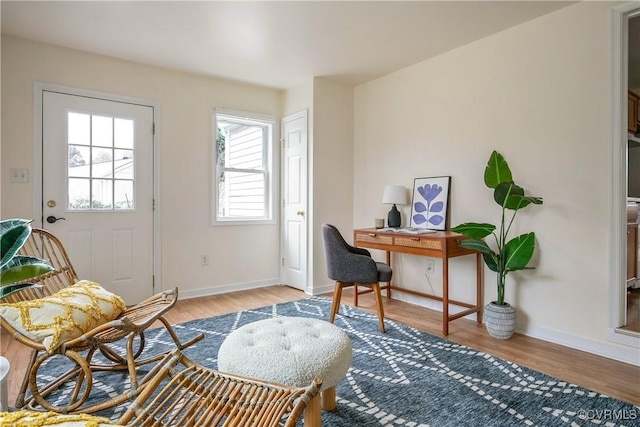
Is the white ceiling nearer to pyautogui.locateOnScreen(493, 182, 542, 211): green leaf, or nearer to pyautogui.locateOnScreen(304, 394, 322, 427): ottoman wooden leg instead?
pyautogui.locateOnScreen(493, 182, 542, 211): green leaf

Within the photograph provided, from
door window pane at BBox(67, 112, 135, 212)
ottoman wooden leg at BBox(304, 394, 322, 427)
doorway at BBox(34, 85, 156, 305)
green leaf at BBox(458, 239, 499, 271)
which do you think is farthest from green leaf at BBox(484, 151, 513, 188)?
door window pane at BBox(67, 112, 135, 212)

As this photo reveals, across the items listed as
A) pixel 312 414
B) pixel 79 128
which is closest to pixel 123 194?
pixel 79 128

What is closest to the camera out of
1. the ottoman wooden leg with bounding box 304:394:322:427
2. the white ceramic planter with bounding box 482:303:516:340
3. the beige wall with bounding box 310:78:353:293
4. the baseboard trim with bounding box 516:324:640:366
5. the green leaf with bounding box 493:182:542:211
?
the ottoman wooden leg with bounding box 304:394:322:427

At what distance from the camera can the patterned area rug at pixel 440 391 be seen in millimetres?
1724

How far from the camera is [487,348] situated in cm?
256

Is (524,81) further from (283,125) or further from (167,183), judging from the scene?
(167,183)

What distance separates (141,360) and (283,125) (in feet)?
10.1

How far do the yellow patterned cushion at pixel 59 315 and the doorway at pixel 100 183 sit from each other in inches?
A: 62.6

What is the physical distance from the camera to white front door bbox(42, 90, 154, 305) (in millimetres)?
3271

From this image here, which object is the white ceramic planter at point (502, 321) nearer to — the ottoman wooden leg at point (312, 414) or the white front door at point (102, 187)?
the ottoman wooden leg at point (312, 414)

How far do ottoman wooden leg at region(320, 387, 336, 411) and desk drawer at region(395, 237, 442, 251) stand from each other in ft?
4.86

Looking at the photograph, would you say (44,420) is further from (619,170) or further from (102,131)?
(102,131)

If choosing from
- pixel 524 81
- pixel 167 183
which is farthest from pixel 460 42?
pixel 167 183

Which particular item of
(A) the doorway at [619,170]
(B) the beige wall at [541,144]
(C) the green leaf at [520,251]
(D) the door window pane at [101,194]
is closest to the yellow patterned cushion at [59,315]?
(D) the door window pane at [101,194]
